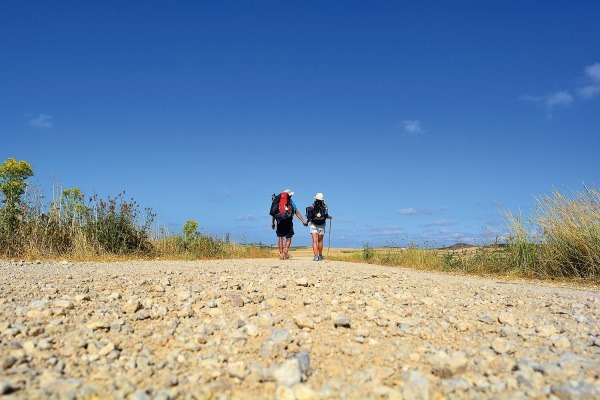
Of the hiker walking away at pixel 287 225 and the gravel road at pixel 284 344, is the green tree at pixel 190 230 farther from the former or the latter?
the gravel road at pixel 284 344

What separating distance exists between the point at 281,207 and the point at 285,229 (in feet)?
2.26

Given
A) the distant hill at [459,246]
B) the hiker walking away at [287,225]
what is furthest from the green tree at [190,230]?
the distant hill at [459,246]

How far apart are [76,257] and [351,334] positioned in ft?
30.7

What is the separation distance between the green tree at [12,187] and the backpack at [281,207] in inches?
260

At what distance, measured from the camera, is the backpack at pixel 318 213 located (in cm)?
1277

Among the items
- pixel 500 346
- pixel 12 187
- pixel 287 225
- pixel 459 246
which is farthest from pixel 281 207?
pixel 500 346

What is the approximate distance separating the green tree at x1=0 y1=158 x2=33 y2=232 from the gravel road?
7345mm

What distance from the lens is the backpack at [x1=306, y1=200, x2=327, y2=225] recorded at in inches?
503

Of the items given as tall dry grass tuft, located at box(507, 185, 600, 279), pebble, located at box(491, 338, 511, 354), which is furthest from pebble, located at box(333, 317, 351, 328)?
tall dry grass tuft, located at box(507, 185, 600, 279)

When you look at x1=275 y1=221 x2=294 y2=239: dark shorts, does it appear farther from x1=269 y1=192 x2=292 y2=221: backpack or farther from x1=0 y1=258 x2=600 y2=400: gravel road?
x1=0 y1=258 x2=600 y2=400: gravel road

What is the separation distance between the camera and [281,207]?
12789 mm

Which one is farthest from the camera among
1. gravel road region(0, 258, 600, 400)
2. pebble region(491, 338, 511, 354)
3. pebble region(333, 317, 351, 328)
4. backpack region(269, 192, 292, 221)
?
backpack region(269, 192, 292, 221)

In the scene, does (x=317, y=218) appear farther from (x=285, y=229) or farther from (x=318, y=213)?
(x=285, y=229)

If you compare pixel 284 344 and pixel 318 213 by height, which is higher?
pixel 318 213
